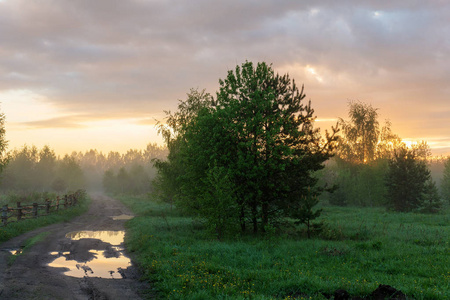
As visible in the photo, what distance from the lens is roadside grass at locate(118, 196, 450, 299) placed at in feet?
30.2

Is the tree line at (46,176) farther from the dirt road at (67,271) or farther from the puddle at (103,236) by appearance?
the dirt road at (67,271)

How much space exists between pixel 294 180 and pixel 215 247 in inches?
297

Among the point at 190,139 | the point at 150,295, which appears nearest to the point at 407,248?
the point at 150,295

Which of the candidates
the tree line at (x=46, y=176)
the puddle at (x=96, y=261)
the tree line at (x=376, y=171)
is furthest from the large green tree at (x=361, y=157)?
the tree line at (x=46, y=176)

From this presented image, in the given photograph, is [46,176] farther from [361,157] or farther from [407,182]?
[407,182]

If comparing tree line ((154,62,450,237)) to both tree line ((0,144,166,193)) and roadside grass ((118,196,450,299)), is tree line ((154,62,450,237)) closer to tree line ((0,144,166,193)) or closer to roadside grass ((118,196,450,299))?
roadside grass ((118,196,450,299))

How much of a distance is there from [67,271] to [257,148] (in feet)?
36.8

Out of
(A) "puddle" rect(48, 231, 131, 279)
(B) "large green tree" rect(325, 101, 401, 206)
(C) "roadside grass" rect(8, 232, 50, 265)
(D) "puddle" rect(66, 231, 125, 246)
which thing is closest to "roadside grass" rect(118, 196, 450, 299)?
(A) "puddle" rect(48, 231, 131, 279)

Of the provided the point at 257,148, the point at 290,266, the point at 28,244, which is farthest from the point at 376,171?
the point at 28,244

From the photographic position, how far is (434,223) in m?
25.0

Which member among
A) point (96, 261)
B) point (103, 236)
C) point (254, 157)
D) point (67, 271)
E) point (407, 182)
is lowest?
point (103, 236)

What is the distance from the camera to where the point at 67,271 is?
11.6 m

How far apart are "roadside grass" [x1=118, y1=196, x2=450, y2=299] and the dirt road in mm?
898

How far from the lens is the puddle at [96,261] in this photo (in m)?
11.5
